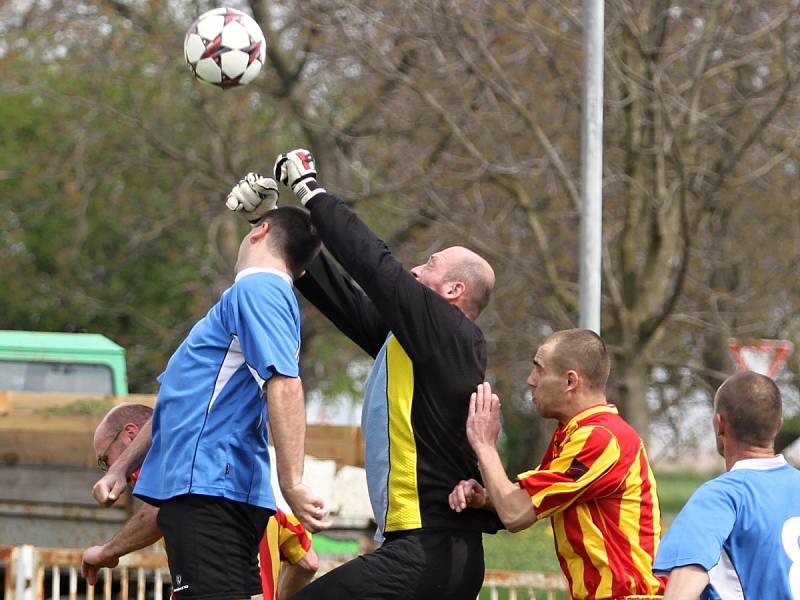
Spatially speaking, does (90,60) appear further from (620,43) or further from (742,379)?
(742,379)

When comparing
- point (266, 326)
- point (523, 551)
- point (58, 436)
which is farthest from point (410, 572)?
point (523, 551)

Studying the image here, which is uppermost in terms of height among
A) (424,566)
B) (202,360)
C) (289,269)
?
(289,269)

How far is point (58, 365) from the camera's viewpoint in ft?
42.2

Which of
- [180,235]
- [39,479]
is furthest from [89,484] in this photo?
[180,235]

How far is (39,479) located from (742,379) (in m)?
7.81

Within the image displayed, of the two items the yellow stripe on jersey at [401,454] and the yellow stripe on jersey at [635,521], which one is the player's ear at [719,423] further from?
the yellow stripe on jersey at [401,454]

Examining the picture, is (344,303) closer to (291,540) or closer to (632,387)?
(291,540)

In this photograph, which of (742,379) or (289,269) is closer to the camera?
(742,379)

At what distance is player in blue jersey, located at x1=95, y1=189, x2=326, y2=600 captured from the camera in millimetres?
4711

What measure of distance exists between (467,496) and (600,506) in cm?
47

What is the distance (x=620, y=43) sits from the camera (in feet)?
47.8

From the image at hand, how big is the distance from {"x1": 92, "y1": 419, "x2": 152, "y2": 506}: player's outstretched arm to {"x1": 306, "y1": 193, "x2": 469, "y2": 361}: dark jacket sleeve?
1044 mm

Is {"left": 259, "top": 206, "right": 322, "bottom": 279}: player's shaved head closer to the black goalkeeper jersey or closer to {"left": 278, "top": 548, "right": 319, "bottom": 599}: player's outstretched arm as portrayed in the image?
the black goalkeeper jersey

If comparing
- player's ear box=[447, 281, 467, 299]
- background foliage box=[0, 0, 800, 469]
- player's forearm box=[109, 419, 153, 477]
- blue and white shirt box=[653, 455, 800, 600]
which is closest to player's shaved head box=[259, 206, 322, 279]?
player's ear box=[447, 281, 467, 299]
